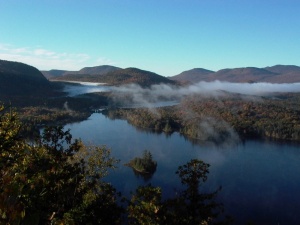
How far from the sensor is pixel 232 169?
84.5 meters

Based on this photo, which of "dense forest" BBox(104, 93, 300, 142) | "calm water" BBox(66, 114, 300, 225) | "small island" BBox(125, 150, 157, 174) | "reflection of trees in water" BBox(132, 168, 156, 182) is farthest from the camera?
"dense forest" BBox(104, 93, 300, 142)

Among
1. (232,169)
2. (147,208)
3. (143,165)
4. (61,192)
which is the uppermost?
(61,192)

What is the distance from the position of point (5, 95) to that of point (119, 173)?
434 ft

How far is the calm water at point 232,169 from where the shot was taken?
60.0 meters

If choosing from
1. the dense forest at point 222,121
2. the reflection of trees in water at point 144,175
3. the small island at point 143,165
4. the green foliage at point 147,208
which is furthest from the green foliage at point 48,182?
the dense forest at point 222,121

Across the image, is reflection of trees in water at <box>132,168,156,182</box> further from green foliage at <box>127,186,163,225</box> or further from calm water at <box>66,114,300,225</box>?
green foliage at <box>127,186,163,225</box>

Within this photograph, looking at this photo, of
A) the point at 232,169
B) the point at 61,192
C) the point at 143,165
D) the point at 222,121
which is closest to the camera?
the point at 61,192

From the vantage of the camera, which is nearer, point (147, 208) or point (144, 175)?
point (147, 208)

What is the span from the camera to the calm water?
197ft

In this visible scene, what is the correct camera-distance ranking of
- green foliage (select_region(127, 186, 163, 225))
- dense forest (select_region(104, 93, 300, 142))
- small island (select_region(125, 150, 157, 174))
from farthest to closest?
dense forest (select_region(104, 93, 300, 142))
small island (select_region(125, 150, 157, 174))
green foliage (select_region(127, 186, 163, 225))

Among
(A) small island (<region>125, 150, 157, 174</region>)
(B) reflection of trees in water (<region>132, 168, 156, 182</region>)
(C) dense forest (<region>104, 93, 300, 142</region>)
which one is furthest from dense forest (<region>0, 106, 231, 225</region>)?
(C) dense forest (<region>104, 93, 300, 142</region>)

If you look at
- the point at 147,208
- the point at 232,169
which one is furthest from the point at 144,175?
the point at 147,208

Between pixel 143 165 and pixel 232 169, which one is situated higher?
pixel 143 165

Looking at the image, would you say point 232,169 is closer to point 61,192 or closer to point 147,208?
point 147,208
